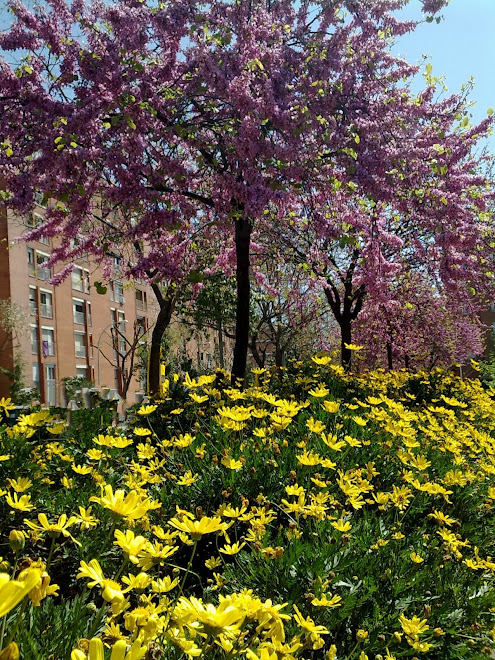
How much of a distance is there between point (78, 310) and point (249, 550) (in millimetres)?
32343

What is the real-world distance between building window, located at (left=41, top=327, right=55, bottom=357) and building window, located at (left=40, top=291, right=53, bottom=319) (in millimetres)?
838

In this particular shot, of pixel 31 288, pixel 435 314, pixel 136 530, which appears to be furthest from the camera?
pixel 31 288

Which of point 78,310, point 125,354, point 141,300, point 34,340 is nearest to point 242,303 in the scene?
point 125,354

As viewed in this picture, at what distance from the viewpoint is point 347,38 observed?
593cm

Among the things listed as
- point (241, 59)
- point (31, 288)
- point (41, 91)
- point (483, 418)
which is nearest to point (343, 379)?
point (483, 418)

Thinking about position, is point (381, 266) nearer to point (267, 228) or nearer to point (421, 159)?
Answer: point (421, 159)

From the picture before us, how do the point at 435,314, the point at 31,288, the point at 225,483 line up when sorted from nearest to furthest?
the point at 225,483, the point at 435,314, the point at 31,288

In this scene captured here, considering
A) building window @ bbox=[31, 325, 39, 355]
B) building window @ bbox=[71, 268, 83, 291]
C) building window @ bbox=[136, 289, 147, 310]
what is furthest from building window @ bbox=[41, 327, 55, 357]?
building window @ bbox=[136, 289, 147, 310]

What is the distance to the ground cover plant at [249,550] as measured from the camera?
118 cm

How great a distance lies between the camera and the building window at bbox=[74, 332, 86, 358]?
106 feet

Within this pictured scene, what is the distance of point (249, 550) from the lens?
93.4 inches

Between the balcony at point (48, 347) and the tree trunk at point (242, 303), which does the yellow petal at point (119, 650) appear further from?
the balcony at point (48, 347)

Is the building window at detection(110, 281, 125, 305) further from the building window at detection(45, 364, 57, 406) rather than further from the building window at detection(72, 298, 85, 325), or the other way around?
the building window at detection(45, 364, 57, 406)

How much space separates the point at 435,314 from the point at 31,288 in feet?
70.9
